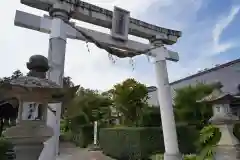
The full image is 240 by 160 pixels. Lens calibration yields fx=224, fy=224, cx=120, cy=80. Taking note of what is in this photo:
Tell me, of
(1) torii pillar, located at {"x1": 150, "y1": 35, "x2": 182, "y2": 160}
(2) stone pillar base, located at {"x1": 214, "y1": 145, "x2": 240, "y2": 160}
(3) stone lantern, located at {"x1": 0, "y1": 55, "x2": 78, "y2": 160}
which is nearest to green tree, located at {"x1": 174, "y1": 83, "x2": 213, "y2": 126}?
(1) torii pillar, located at {"x1": 150, "y1": 35, "x2": 182, "y2": 160}

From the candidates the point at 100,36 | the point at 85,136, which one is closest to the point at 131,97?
the point at 85,136

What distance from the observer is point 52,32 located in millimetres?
4520

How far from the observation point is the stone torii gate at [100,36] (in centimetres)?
431

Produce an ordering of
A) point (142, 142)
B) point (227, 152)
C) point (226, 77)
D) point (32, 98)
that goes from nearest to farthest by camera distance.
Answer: point (32, 98) → point (227, 152) → point (142, 142) → point (226, 77)

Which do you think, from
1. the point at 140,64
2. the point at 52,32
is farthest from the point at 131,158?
the point at 52,32

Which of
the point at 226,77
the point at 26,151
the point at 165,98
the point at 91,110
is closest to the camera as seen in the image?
the point at 26,151

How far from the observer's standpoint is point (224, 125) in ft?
15.2

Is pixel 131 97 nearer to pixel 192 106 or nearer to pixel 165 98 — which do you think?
pixel 192 106

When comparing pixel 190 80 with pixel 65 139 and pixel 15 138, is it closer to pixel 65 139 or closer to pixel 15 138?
pixel 65 139

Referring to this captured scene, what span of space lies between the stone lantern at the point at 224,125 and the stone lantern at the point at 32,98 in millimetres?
3406

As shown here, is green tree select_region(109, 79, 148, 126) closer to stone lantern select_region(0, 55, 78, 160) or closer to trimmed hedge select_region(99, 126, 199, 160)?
trimmed hedge select_region(99, 126, 199, 160)

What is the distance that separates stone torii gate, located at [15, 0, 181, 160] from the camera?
14.1ft

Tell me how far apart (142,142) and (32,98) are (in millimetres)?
6801

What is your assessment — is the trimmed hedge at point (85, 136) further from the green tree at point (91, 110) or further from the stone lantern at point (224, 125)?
the stone lantern at point (224, 125)
